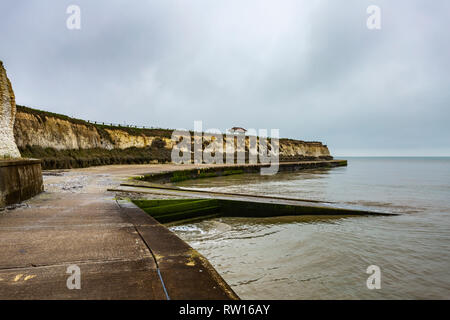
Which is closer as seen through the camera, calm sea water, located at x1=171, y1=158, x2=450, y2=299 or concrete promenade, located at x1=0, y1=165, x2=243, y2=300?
concrete promenade, located at x1=0, y1=165, x2=243, y2=300

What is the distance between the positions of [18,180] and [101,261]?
4.86 meters

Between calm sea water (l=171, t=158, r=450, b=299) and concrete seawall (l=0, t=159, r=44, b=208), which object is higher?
concrete seawall (l=0, t=159, r=44, b=208)

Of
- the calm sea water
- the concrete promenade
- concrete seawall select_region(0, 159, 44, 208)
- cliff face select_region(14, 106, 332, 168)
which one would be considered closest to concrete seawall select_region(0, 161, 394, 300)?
the concrete promenade

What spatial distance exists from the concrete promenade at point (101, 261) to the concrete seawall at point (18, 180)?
3.55ft

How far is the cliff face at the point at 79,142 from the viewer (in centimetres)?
2434

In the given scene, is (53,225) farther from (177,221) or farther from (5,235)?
(177,221)

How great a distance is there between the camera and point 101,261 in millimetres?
2689

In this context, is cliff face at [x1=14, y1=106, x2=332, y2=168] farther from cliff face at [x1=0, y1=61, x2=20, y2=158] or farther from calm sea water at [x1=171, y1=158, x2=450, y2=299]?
calm sea water at [x1=171, y1=158, x2=450, y2=299]

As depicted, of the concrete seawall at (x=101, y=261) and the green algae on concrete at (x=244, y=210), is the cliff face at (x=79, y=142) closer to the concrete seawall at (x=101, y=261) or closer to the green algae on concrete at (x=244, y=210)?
the green algae on concrete at (x=244, y=210)

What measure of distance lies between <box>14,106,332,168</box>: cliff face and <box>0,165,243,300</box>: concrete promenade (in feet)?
75.9

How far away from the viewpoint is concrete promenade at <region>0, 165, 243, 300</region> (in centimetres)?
209

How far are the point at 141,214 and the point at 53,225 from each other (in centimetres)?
146

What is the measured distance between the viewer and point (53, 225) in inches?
162

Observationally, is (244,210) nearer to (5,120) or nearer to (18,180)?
(18,180)
